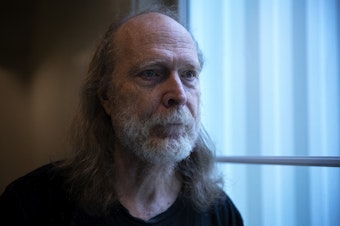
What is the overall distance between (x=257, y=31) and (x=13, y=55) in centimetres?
251

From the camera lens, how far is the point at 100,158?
43.6 inches

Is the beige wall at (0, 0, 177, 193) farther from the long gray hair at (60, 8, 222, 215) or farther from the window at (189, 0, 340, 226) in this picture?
the long gray hair at (60, 8, 222, 215)

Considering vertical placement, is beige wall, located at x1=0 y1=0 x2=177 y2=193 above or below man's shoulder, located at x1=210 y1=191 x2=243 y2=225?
above

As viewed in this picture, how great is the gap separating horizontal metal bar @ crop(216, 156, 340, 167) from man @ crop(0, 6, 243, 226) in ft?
1.21

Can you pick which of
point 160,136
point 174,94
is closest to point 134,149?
point 160,136

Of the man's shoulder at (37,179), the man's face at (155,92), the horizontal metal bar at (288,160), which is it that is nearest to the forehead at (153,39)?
the man's face at (155,92)

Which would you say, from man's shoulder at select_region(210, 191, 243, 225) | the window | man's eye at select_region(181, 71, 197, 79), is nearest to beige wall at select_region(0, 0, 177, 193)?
the window

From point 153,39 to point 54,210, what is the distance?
598 millimetres

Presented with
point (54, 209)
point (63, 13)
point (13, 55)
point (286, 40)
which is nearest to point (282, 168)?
point (286, 40)

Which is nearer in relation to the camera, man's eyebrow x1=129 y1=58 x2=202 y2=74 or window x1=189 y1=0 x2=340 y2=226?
man's eyebrow x1=129 y1=58 x2=202 y2=74

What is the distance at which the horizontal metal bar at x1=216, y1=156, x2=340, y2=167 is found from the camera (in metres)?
1.24

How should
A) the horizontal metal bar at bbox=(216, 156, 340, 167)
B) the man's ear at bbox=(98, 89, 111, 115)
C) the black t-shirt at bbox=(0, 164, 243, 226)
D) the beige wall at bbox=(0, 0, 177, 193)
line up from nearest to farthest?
the black t-shirt at bbox=(0, 164, 243, 226) → the man's ear at bbox=(98, 89, 111, 115) → the horizontal metal bar at bbox=(216, 156, 340, 167) → the beige wall at bbox=(0, 0, 177, 193)

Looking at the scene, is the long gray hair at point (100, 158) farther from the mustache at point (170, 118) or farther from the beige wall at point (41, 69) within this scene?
the beige wall at point (41, 69)

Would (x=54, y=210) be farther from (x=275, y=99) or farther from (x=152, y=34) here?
(x=275, y=99)
